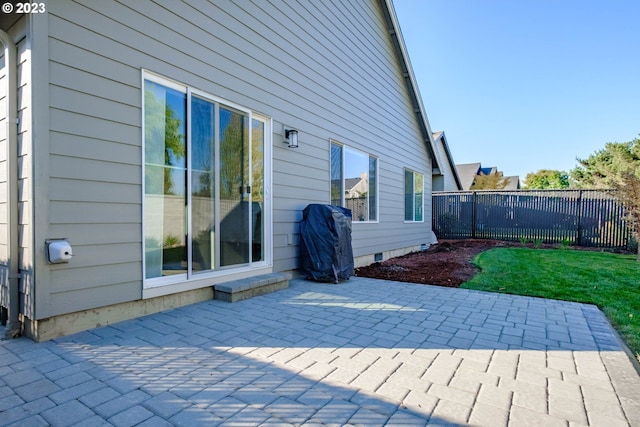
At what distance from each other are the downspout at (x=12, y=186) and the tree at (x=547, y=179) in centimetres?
3497

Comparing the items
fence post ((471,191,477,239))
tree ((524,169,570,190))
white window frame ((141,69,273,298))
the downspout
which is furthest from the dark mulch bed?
tree ((524,169,570,190))

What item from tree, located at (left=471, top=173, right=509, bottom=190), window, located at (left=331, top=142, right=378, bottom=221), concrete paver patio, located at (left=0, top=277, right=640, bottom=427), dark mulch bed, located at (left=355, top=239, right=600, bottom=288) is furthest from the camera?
tree, located at (left=471, top=173, right=509, bottom=190)

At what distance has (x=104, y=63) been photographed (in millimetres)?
2805

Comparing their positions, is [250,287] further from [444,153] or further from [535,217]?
[444,153]

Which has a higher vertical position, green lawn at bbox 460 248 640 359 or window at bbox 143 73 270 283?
window at bbox 143 73 270 283

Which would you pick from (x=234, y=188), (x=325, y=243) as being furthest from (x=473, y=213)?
(x=234, y=188)

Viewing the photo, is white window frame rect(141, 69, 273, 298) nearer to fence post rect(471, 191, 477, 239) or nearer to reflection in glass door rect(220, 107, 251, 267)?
reflection in glass door rect(220, 107, 251, 267)

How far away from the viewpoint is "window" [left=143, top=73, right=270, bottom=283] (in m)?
3.22

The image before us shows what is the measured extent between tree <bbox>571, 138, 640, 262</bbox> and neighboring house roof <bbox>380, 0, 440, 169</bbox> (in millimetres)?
4715

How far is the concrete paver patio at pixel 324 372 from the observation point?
1599 mm

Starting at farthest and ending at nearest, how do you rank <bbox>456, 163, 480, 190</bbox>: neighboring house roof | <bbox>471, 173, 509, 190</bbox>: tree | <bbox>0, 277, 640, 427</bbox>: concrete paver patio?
<bbox>456, 163, 480, 190</bbox>: neighboring house roof, <bbox>471, 173, 509, 190</bbox>: tree, <bbox>0, 277, 640, 427</bbox>: concrete paver patio

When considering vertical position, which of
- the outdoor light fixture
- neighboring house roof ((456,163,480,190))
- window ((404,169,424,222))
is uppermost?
neighboring house roof ((456,163,480,190))

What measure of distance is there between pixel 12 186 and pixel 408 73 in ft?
28.6

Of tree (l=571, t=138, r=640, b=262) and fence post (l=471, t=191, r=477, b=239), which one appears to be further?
fence post (l=471, t=191, r=477, b=239)
